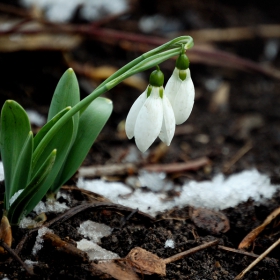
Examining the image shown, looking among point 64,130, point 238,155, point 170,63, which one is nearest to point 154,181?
point 238,155

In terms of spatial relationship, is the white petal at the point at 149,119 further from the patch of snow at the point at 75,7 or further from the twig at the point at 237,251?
the patch of snow at the point at 75,7

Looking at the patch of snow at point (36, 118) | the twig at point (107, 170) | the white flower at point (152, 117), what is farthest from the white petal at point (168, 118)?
the patch of snow at point (36, 118)

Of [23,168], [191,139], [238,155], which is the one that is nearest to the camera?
[23,168]

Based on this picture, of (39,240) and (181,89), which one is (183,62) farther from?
(39,240)

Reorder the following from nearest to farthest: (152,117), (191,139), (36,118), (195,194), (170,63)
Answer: (152,117) < (195,194) < (36,118) < (191,139) < (170,63)

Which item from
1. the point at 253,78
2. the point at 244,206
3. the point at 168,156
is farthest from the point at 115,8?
the point at 244,206

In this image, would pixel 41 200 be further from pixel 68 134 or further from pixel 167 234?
pixel 167 234
